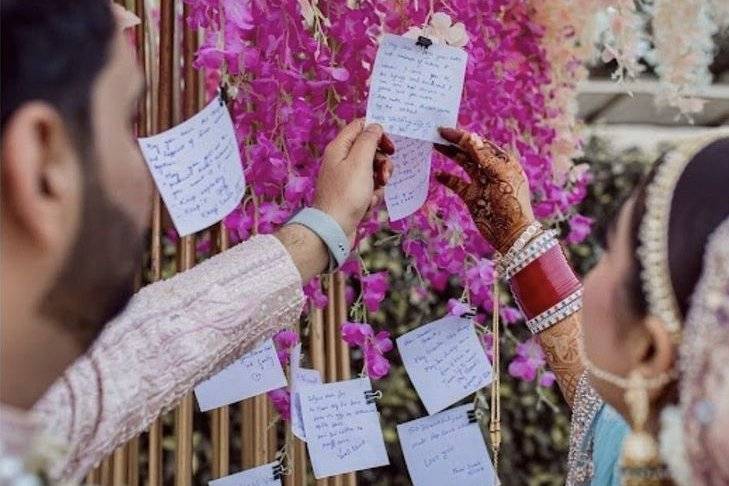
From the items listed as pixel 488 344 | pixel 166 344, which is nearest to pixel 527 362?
pixel 488 344

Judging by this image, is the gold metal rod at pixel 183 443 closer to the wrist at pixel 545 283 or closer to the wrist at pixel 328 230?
the wrist at pixel 328 230

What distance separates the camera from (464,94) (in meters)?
1.78

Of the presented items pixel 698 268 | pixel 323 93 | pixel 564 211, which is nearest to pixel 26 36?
pixel 698 268

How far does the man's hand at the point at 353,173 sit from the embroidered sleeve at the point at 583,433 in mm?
405

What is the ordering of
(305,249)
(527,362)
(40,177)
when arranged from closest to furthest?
1. (40,177)
2. (305,249)
3. (527,362)

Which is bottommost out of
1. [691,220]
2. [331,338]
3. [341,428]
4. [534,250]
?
[341,428]

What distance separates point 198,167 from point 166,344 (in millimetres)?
396

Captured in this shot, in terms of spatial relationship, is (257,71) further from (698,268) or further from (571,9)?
(698,268)

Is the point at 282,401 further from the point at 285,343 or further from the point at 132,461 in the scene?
the point at 132,461

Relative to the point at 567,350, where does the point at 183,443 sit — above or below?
below

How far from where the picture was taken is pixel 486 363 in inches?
72.5

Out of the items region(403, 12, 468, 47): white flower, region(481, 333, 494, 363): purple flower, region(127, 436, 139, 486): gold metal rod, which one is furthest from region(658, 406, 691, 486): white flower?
region(127, 436, 139, 486): gold metal rod

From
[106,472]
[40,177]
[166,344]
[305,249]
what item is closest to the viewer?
[40,177]

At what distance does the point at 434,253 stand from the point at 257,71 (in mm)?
454
